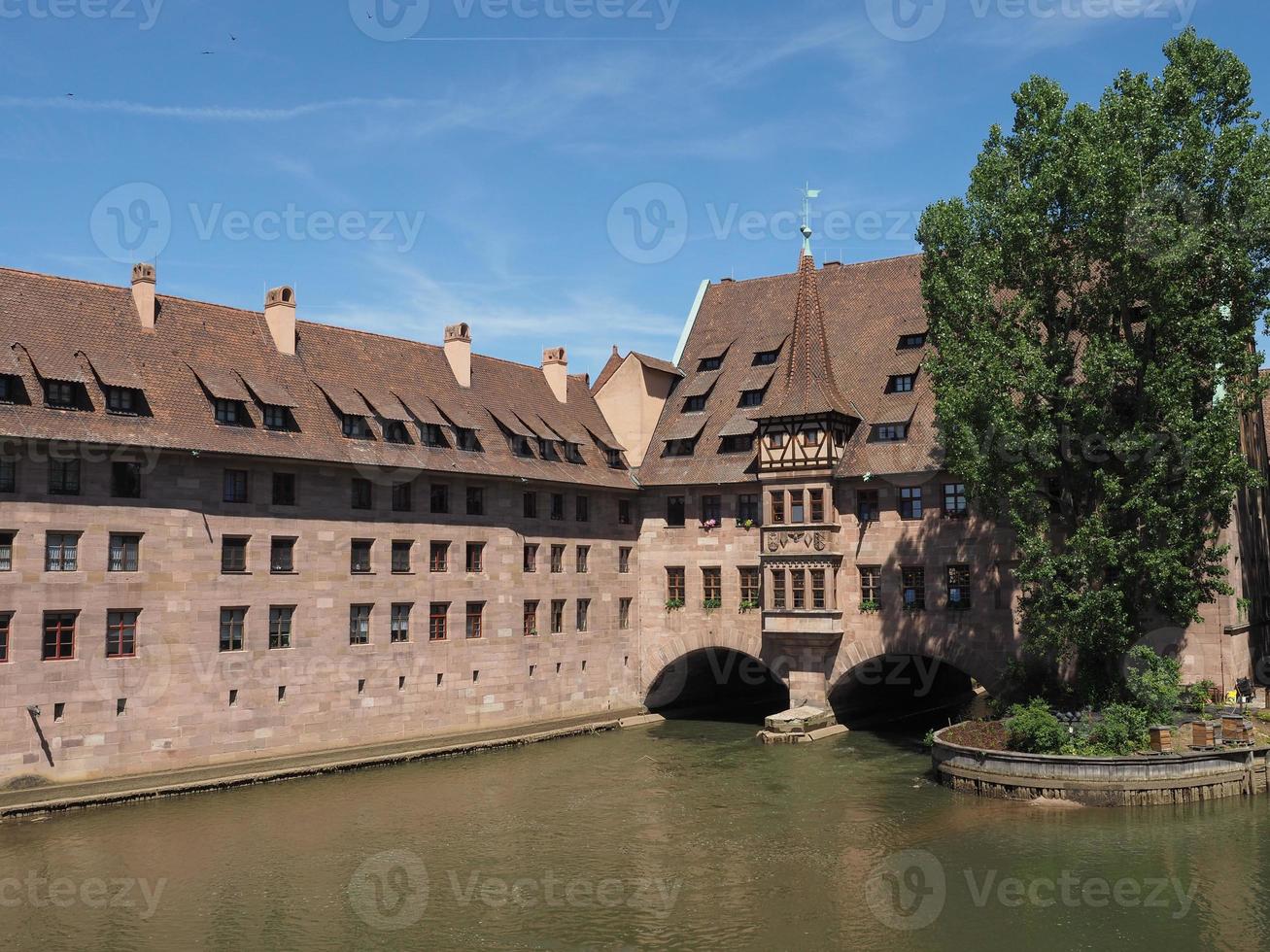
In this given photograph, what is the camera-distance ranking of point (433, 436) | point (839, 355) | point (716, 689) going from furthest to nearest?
point (716, 689) < point (839, 355) < point (433, 436)

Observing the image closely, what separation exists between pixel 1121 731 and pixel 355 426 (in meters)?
29.0

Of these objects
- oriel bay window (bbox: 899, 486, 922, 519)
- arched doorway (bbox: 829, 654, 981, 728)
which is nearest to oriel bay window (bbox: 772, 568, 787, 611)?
arched doorway (bbox: 829, 654, 981, 728)

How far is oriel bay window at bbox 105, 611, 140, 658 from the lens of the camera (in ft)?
123

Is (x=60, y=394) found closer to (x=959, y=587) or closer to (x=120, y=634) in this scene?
(x=120, y=634)

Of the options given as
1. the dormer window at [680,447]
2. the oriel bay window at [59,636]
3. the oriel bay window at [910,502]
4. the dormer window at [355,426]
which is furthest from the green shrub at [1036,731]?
the oriel bay window at [59,636]

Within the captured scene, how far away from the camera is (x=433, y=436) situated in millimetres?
48219

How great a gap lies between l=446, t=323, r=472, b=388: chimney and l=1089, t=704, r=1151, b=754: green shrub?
29.7 metres

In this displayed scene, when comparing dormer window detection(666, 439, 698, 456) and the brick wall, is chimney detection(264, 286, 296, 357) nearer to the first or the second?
the brick wall

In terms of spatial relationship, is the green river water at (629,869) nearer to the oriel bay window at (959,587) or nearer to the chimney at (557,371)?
the oriel bay window at (959,587)

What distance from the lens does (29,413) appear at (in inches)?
1432

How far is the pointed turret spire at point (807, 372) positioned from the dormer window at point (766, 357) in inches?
110


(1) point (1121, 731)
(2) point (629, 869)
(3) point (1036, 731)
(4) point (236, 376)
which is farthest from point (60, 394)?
(1) point (1121, 731)

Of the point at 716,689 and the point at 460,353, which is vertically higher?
the point at 460,353

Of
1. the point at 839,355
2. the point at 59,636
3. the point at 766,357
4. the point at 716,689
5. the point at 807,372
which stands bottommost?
the point at 716,689
